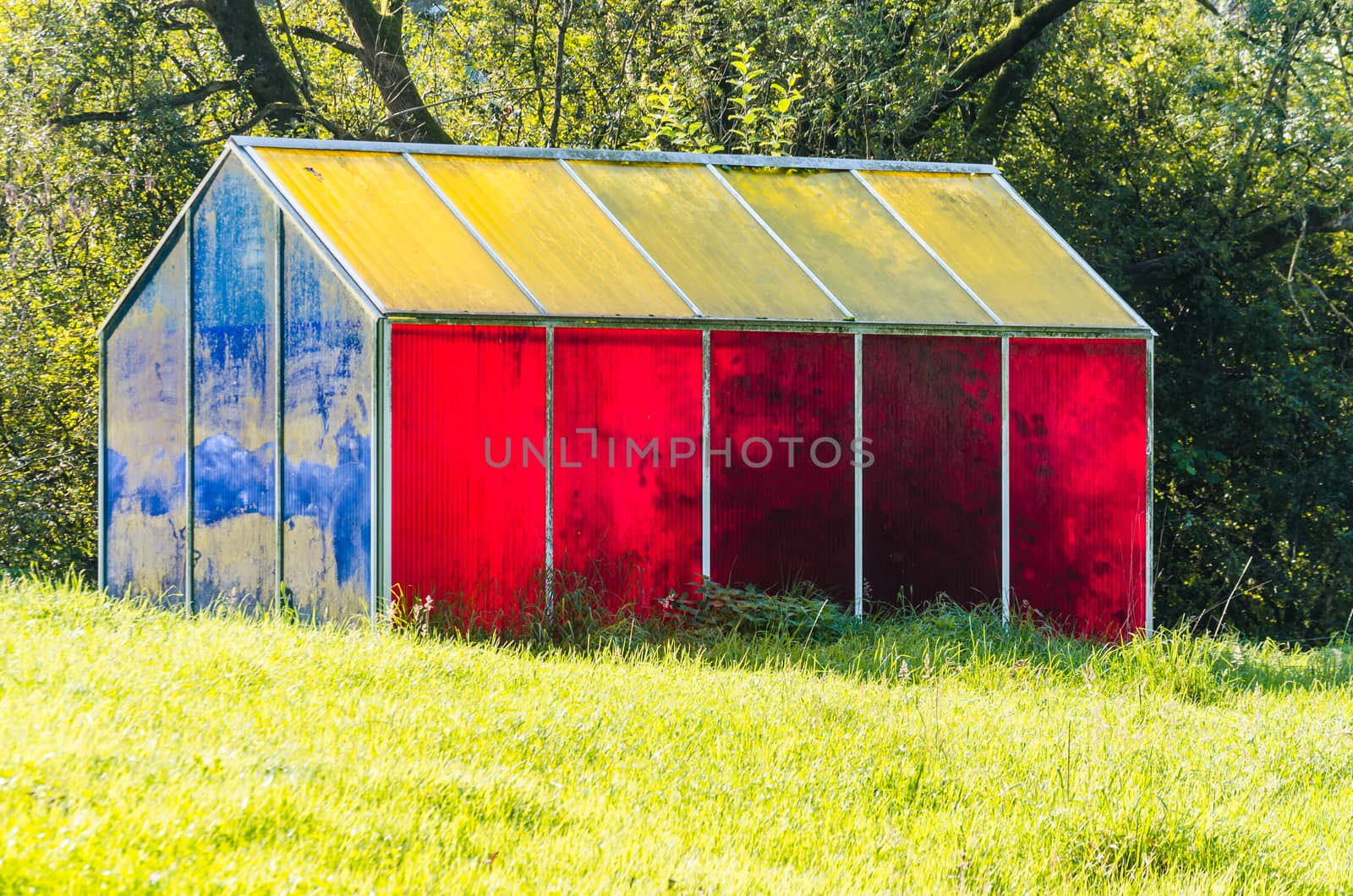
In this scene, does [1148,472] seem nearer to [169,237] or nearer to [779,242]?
[779,242]

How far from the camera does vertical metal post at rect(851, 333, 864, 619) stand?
33.8 ft

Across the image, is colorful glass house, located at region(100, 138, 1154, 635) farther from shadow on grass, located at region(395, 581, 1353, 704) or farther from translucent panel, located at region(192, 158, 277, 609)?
shadow on grass, located at region(395, 581, 1353, 704)

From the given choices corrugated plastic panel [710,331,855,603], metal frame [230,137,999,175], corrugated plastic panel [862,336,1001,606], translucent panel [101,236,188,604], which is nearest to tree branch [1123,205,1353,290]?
metal frame [230,137,999,175]

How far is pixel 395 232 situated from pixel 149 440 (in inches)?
114

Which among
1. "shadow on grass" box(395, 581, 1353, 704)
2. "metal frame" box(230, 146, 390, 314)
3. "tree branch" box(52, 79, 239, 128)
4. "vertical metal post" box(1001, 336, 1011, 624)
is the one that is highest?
"tree branch" box(52, 79, 239, 128)

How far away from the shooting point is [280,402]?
972cm

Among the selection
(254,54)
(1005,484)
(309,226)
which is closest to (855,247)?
(1005,484)

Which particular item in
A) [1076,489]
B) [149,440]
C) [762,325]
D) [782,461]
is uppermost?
[762,325]

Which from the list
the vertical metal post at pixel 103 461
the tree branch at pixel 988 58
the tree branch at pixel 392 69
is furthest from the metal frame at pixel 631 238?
the tree branch at pixel 392 69

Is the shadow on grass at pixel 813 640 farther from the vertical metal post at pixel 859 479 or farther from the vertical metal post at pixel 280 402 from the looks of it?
the vertical metal post at pixel 280 402

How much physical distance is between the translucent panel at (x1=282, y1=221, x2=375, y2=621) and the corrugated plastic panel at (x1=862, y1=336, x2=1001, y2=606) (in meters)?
3.74

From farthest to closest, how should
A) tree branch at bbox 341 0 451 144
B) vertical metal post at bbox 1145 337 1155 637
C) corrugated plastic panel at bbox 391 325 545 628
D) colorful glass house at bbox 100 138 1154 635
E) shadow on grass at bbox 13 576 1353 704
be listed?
tree branch at bbox 341 0 451 144
vertical metal post at bbox 1145 337 1155 637
colorful glass house at bbox 100 138 1154 635
corrugated plastic panel at bbox 391 325 545 628
shadow on grass at bbox 13 576 1353 704

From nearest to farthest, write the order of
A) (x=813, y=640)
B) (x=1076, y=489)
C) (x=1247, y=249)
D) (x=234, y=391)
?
(x=813, y=640) < (x=234, y=391) < (x=1076, y=489) < (x=1247, y=249)

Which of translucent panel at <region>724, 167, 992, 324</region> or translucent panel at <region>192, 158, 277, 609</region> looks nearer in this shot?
translucent panel at <region>192, 158, 277, 609</region>
